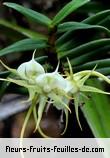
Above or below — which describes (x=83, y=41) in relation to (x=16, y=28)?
below

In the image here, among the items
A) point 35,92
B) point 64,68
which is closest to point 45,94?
point 35,92

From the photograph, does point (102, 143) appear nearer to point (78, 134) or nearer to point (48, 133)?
point (78, 134)

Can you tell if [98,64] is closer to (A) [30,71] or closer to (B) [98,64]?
(B) [98,64]

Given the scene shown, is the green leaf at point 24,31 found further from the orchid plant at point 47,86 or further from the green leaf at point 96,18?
the orchid plant at point 47,86

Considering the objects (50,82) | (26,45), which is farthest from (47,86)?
(26,45)


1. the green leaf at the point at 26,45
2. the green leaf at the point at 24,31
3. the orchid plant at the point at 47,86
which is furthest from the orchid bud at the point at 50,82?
the green leaf at the point at 24,31

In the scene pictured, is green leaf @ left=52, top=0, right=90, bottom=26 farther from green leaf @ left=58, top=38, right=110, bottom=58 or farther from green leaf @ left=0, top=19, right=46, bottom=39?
green leaf @ left=0, top=19, right=46, bottom=39
